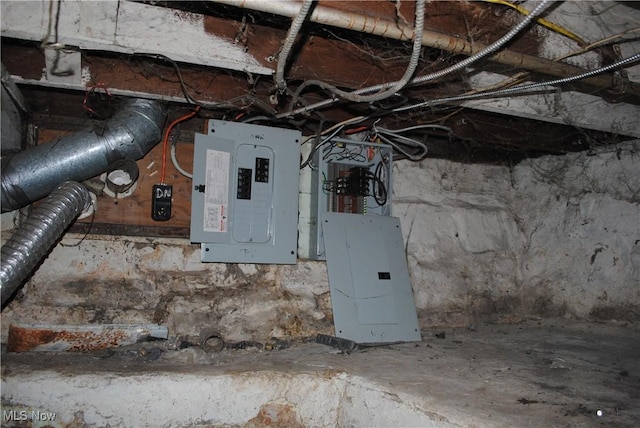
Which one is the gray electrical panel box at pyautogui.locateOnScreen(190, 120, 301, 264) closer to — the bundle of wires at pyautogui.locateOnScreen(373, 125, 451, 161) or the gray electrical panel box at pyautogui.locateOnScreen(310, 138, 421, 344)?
the gray electrical panel box at pyautogui.locateOnScreen(310, 138, 421, 344)

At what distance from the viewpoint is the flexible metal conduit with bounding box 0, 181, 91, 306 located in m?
1.41

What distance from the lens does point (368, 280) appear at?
2.01 m

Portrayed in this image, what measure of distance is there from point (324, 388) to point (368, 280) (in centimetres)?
64

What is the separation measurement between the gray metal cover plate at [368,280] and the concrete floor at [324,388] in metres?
0.21

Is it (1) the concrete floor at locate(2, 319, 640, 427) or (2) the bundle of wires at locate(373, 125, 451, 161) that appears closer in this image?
(1) the concrete floor at locate(2, 319, 640, 427)

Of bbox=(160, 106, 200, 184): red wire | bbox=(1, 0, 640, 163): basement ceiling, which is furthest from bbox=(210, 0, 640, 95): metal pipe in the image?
bbox=(160, 106, 200, 184): red wire

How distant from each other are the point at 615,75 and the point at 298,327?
165 centimetres

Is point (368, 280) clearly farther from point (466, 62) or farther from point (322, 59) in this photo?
point (466, 62)

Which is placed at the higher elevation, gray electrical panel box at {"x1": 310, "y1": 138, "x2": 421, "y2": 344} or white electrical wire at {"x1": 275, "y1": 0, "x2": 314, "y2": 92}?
white electrical wire at {"x1": 275, "y1": 0, "x2": 314, "y2": 92}

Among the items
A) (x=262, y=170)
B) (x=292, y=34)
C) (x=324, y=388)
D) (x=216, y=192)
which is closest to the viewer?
(x=292, y=34)

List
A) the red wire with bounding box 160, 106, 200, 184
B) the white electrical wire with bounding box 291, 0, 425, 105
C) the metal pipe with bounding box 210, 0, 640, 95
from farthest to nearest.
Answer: the red wire with bounding box 160, 106, 200, 184 < the metal pipe with bounding box 210, 0, 640, 95 < the white electrical wire with bounding box 291, 0, 425, 105

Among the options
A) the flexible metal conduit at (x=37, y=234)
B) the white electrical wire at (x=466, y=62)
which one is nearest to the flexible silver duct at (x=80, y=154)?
the flexible metal conduit at (x=37, y=234)

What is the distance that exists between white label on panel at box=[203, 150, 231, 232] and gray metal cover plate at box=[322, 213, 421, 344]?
0.48 m

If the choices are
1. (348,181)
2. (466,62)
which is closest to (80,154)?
(348,181)
